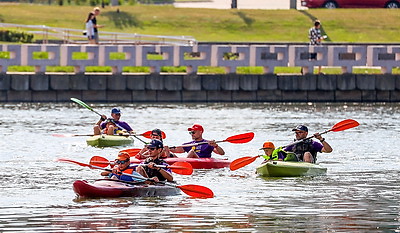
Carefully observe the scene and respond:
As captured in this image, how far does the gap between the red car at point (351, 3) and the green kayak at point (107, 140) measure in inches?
1402

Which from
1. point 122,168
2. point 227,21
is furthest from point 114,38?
point 122,168

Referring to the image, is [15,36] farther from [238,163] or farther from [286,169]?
[286,169]

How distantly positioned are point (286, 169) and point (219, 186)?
1634mm

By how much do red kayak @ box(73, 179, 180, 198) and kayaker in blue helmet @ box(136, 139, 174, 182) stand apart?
30 cm

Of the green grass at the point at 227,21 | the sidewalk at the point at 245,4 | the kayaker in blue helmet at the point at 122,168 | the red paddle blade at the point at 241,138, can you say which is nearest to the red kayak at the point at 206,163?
the red paddle blade at the point at 241,138

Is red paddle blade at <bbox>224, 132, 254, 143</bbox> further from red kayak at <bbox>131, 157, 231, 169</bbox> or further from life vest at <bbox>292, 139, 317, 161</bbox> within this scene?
life vest at <bbox>292, 139, 317, 161</bbox>

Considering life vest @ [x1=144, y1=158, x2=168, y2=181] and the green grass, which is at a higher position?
the green grass

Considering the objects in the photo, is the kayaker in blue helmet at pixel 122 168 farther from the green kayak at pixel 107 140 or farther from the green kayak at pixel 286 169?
the green kayak at pixel 107 140

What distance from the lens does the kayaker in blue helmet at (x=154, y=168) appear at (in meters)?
22.5

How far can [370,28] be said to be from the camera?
6091cm

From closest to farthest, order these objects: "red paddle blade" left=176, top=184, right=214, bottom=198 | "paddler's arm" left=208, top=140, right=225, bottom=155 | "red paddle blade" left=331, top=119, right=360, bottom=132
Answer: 1. "red paddle blade" left=176, top=184, right=214, bottom=198
2. "paddler's arm" left=208, top=140, right=225, bottom=155
3. "red paddle blade" left=331, top=119, right=360, bottom=132

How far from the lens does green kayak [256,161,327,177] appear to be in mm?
24922

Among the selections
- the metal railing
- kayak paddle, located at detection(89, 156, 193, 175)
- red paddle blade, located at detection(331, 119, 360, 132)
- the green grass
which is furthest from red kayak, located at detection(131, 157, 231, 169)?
the green grass

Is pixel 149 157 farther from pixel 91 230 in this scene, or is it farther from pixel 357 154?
pixel 357 154
